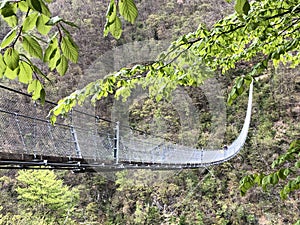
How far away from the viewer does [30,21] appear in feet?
1.17

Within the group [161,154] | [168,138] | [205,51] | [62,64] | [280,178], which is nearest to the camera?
[62,64]

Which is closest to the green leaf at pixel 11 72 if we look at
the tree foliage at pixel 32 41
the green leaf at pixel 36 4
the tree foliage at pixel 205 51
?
the tree foliage at pixel 32 41

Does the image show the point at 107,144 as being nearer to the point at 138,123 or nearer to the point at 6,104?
the point at 6,104

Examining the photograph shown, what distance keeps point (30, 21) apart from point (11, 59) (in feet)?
0.16

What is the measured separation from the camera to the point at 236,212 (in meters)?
6.57

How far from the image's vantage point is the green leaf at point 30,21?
355mm

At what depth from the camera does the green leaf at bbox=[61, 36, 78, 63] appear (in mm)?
390

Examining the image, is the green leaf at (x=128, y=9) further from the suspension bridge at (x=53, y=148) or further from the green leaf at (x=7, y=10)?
the suspension bridge at (x=53, y=148)

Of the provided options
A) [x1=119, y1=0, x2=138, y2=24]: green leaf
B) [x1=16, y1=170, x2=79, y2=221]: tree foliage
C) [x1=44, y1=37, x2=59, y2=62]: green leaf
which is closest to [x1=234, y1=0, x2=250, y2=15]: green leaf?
[x1=119, y1=0, x2=138, y2=24]: green leaf

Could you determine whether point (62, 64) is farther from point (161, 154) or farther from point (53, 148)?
point (161, 154)

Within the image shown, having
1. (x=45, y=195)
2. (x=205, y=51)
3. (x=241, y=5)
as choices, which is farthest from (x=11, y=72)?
(x=45, y=195)

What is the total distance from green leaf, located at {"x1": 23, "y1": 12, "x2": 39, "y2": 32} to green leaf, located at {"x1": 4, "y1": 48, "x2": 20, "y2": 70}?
30mm

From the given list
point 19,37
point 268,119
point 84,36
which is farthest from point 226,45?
point 84,36

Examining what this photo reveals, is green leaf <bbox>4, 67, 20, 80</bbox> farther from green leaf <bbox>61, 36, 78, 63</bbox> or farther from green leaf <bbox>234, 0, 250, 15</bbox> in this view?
green leaf <bbox>234, 0, 250, 15</bbox>
